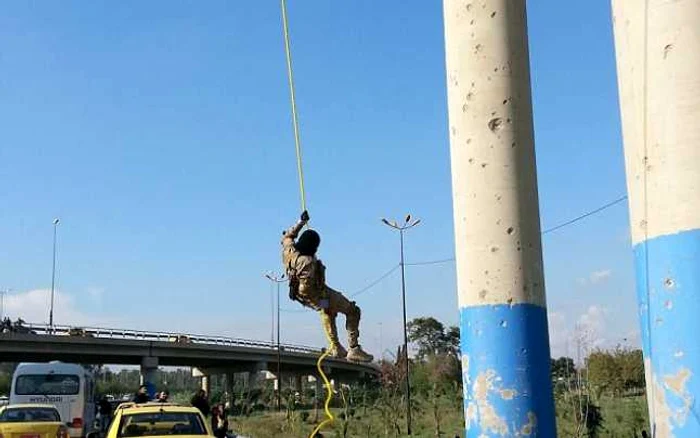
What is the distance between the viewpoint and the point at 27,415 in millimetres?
18984

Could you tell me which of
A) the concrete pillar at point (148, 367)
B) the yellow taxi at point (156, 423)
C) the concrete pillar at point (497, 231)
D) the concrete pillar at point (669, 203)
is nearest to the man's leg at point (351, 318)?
the concrete pillar at point (497, 231)

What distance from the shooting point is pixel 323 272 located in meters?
8.35

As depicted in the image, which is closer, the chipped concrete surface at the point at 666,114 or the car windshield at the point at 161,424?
the chipped concrete surface at the point at 666,114

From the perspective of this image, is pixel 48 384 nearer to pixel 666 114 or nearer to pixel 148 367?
pixel 666 114

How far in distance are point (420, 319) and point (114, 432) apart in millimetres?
124664

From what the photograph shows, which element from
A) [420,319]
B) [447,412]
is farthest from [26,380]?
[420,319]

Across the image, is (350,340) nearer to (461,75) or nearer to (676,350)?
(461,75)

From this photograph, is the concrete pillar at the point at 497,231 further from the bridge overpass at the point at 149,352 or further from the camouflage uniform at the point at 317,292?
the bridge overpass at the point at 149,352

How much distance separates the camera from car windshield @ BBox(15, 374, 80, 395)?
26.6 meters

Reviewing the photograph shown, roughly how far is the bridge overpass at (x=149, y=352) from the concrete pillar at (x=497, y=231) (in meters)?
35.4

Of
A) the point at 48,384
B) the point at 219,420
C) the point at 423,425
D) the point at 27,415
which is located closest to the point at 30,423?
the point at 27,415

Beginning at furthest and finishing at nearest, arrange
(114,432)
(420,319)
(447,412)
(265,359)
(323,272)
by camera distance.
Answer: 1. (420,319)
2. (265,359)
3. (447,412)
4. (114,432)
5. (323,272)

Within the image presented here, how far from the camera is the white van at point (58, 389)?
2633 centimetres

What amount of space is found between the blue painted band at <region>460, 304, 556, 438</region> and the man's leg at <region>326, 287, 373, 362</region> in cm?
176
